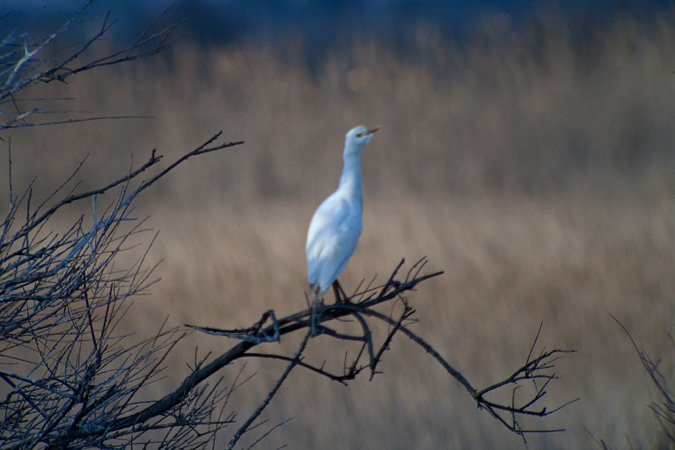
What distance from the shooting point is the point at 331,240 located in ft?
5.25

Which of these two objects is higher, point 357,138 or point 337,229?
point 357,138

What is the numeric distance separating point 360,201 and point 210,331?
28.7 inches

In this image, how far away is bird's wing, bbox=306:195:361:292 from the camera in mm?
1564

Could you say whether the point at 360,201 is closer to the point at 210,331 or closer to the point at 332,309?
the point at 332,309

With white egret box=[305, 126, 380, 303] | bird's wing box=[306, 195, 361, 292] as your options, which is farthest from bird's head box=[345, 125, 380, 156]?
bird's wing box=[306, 195, 361, 292]

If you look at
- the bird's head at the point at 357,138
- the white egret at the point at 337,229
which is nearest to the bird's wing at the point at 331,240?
the white egret at the point at 337,229

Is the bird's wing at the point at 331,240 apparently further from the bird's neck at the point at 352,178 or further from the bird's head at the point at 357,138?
the bird's head at the point at 357,138

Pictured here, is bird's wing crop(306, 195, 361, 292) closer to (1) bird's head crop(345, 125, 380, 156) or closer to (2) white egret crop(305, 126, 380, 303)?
(2) white egret crop(305, 126, 380, 303)

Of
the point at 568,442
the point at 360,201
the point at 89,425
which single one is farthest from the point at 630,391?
the point at 89,425

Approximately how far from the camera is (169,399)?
1.26m

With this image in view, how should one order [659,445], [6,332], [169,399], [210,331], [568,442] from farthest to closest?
[568,442], [659,445], [169,399], [210,331], [6,332]

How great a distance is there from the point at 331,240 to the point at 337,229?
0.15 ft

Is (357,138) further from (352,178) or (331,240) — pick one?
(331,240)

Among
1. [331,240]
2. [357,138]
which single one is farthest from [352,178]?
[331,240]
